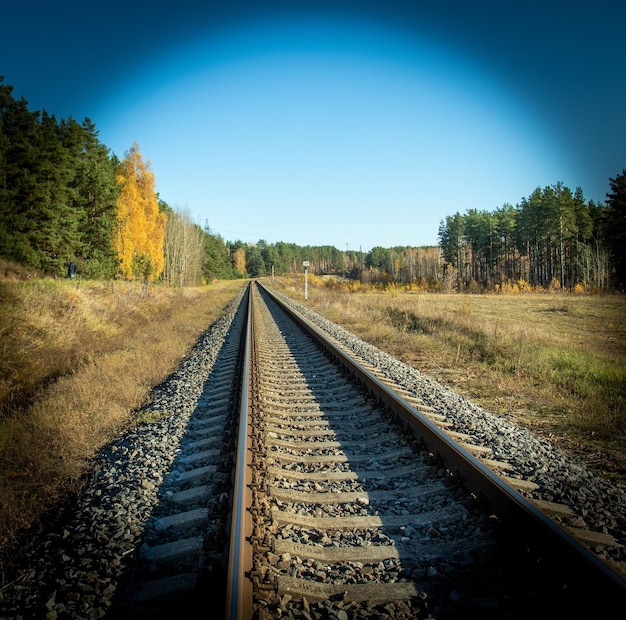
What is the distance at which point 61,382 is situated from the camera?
6.07m

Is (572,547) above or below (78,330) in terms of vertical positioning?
below

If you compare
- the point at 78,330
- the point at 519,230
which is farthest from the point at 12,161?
the point at 519,230

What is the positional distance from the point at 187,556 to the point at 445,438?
2376 mm

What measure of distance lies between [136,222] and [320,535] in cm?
3027

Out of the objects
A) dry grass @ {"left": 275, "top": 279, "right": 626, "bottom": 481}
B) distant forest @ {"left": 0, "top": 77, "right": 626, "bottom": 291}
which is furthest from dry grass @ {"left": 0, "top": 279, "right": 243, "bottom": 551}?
distant forest @ {"left": 0, "top": 77, "right": 626, "bottom": 291}

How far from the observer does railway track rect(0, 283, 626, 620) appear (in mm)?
1971

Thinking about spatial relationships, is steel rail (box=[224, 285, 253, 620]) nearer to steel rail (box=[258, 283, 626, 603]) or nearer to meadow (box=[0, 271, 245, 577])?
meadow (box=[0, 271, 245, 577])

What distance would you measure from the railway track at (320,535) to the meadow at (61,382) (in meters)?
0.35

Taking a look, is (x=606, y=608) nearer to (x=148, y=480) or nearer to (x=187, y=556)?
(x=187, y=556)

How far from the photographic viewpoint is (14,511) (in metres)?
2.67

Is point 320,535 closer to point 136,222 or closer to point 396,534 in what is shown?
point 396,534

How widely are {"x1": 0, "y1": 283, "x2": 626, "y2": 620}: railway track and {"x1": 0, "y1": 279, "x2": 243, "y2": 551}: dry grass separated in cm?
37

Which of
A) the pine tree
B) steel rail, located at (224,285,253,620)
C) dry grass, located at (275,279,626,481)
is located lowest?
dry grass, located at (275,279,626,481)

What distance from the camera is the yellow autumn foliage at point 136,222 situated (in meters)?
28.0
